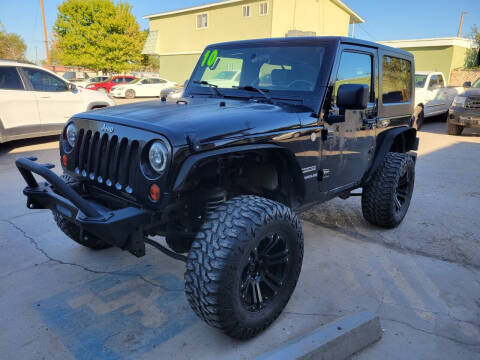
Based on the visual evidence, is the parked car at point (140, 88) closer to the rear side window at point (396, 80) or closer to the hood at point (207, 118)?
the rear side window at point (396, 80)

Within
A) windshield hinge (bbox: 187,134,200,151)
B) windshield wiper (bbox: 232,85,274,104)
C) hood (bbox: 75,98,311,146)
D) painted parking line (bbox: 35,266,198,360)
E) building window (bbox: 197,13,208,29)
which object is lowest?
painted parking line (bbox: 35,266,198,360)

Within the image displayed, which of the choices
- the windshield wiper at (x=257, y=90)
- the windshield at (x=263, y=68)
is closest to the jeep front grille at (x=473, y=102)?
the windshield at (x=263, y=68)

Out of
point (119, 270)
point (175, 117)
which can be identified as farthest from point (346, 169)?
point (119, 270)

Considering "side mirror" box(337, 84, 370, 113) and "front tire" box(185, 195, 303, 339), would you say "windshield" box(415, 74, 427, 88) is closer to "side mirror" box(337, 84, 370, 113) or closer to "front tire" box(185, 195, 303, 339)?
"side mirror" box(337, 84, 370, 113)

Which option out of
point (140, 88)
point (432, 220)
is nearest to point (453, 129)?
point (432, 220)

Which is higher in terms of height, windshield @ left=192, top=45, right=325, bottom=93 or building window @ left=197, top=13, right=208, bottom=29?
building window @ left=197, top=13, right=208, bottom=29

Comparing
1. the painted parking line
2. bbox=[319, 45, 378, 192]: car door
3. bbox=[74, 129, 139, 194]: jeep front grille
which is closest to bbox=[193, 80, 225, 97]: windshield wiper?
bbox=[319, 45, 378, 192]: car door

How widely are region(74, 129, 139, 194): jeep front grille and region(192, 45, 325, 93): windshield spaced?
1333 mm

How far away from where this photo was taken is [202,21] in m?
29.7

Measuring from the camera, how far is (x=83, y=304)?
2781mm

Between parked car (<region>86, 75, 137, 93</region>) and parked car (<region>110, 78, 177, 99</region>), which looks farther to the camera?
parked car (<region>86, 75, 137, 93</region>)

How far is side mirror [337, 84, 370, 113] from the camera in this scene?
2.76m

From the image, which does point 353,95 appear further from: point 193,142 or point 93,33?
point 93,33

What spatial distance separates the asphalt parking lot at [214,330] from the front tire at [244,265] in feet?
0.70
